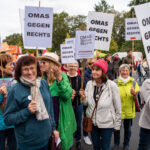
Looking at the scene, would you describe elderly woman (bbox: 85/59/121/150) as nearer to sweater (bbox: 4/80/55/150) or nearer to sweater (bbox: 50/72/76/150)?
sweater (bbox: 50/72/76/150)

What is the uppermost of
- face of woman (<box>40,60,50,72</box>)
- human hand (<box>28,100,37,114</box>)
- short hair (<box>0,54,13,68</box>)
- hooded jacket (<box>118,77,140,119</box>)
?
short hair (<box>0,54,13,68</box>)

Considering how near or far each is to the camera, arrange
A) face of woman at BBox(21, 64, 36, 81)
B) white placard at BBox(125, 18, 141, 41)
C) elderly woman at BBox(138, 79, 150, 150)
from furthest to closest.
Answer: white placard at BBox(125, 18, 141, 41) < elderly woman at BBox(138, 79, 150, 150) < face of woman at BBox(21, 64, 36, 81)

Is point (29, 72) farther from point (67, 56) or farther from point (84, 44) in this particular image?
point (67, 56)

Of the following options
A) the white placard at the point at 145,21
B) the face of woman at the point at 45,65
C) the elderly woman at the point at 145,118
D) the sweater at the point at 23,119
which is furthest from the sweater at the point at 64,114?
the white placard at the point at 145,21

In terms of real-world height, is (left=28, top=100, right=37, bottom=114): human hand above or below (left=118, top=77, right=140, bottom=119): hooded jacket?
above

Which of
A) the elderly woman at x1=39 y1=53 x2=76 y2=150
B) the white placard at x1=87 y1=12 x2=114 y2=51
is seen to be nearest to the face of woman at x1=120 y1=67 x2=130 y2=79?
the white placard at x1=87 y1=12 x2=114 y2=51

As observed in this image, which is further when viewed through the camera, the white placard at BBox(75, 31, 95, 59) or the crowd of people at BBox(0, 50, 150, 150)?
the white placard at BBox(75, 31, 95, 59)

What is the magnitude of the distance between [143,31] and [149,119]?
3.98ft

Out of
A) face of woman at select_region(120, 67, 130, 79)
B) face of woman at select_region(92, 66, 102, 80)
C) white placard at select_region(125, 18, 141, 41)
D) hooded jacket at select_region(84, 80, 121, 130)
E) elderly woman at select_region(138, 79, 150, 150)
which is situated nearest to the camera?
elderly woman at select_region(138, 79, 150, 150)

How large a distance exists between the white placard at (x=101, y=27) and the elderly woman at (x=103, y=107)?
3.51ft

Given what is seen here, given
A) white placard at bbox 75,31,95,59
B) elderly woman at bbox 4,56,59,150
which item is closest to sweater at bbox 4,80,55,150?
elderly woman at bbox 4,56,59,150

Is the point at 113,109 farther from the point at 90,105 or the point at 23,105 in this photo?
the point at 23,105

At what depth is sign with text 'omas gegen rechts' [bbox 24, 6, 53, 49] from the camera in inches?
85.8

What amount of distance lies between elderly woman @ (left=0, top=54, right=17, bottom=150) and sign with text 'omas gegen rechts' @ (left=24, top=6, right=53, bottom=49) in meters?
0.83
